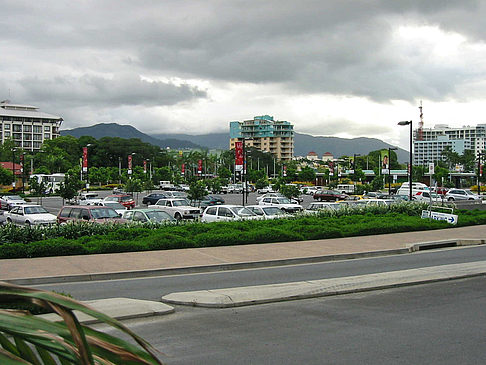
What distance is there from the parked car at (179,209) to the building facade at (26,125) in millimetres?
141929

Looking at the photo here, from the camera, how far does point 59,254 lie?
57.9 feet

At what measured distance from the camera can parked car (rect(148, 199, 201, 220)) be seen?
3547cm

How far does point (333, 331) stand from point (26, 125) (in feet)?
594

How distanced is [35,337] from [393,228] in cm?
2541

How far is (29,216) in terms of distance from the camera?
103 feet

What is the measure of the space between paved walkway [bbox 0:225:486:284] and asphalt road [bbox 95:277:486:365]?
492 cm

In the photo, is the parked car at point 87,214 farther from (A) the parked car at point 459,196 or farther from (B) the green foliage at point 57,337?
(A) the parked car at point 459,196

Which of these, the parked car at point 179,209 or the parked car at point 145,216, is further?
the parked car at point 179,209

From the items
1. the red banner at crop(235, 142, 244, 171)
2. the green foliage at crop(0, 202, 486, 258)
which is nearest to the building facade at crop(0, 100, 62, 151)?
the red banner at crop(235, 142, 244, 171)

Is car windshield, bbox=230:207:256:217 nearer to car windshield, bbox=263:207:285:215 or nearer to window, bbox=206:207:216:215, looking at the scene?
window, bbox=206:207:216:215

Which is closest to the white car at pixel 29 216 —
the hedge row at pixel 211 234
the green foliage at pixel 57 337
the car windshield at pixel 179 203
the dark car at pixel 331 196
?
the car windshield at pixel 179 203

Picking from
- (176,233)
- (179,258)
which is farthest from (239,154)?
(179,258)

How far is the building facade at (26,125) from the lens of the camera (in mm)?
170125

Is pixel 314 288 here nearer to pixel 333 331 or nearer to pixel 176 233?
pixel 333 331
